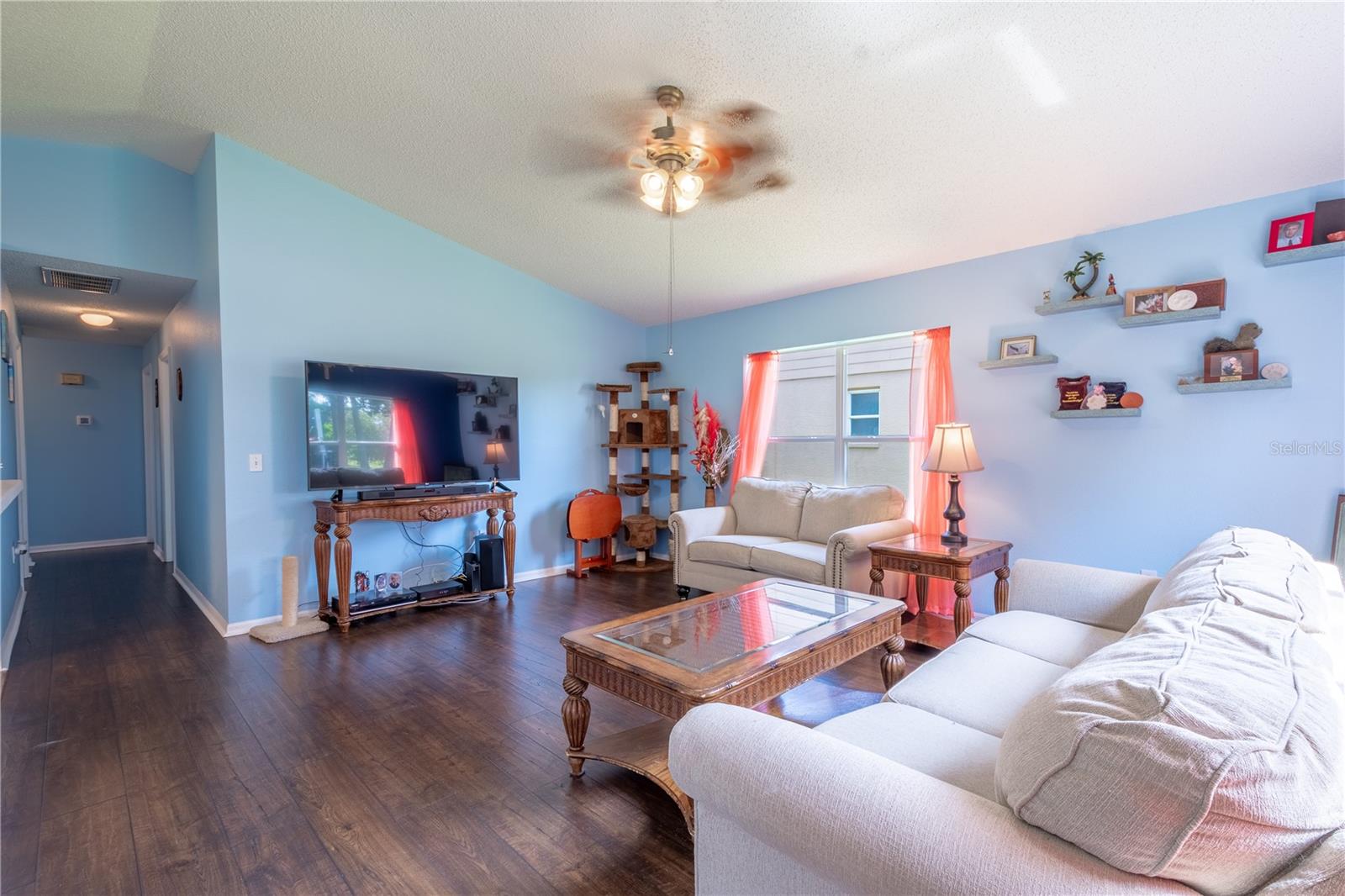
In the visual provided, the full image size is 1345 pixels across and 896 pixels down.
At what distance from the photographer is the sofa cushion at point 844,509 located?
3928mm

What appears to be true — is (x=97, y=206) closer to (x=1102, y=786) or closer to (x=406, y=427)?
(x=406, y=427)

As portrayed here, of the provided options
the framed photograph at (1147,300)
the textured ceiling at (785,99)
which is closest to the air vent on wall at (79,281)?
the textured ceiling at (785,99)

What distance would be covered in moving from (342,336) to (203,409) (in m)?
1.08

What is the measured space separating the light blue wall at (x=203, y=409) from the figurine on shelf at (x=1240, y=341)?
533cm

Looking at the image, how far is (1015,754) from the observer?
861 millimetres

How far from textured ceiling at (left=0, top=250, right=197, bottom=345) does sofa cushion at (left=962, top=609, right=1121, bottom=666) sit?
5.23m

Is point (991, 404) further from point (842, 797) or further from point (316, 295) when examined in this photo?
point (316, 295)

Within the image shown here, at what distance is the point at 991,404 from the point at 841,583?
1.50 meters

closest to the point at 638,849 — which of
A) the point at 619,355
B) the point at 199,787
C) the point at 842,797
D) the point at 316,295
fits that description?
the point at 842,797

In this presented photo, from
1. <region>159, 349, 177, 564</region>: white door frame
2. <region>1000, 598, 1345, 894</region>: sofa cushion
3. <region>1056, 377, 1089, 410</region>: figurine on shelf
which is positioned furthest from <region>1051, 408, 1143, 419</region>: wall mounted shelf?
<region>159, 349, 177, 564</region>: white door frame

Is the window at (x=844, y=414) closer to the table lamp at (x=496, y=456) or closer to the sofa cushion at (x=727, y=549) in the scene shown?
the sofa cushion at (x=727, y=549)

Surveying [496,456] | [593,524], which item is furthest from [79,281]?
[593,524]

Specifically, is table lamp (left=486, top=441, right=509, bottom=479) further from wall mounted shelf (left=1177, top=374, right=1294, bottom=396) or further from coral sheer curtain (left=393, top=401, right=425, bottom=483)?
wall mounted shelf (left=1177, top=374, right=1294, bottom=396)

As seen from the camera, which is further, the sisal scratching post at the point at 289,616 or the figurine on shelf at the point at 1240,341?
the sisal scratching post at the point at 289,616
